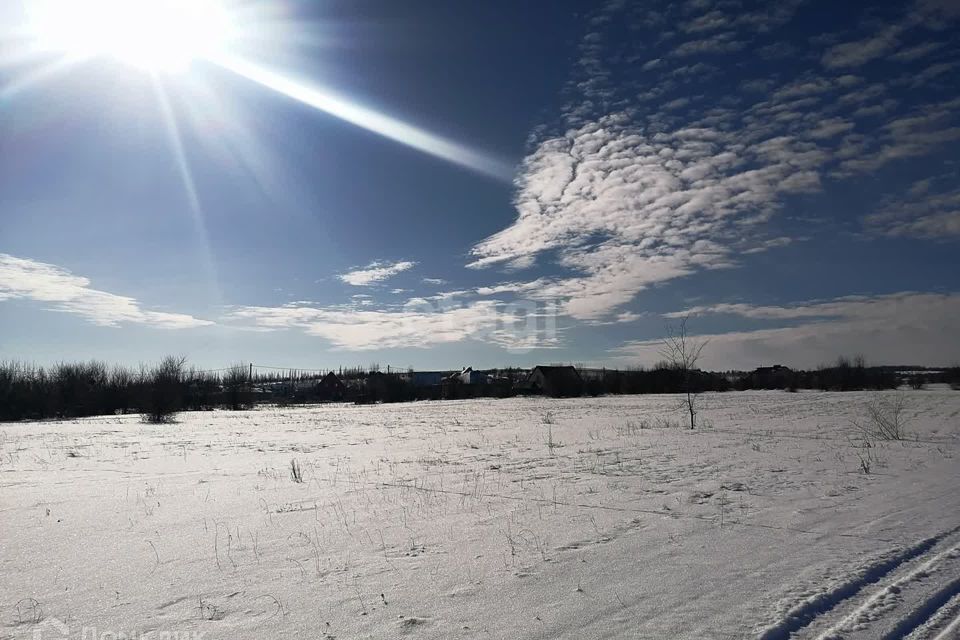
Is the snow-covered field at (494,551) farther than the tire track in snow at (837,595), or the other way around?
the snow-covered field at (494,551)

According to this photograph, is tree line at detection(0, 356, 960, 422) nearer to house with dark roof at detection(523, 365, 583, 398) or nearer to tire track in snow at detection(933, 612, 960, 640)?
house with dark roof at detection(523, 365, 583, 398)

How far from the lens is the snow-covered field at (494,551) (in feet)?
13.9

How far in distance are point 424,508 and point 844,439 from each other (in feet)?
51.2

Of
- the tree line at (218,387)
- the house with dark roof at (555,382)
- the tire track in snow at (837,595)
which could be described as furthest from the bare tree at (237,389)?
the tire track in snow at (837,595)

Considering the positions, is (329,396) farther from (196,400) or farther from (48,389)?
(48,389)

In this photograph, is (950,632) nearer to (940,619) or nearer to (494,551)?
(940,619)

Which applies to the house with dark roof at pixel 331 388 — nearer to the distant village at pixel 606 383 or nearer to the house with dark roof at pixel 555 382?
the distant village at pixel 606 383

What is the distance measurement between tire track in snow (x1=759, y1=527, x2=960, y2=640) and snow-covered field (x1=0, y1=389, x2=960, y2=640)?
22 mm

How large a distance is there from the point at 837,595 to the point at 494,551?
10.7 feet

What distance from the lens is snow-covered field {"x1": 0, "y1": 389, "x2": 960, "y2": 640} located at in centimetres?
424

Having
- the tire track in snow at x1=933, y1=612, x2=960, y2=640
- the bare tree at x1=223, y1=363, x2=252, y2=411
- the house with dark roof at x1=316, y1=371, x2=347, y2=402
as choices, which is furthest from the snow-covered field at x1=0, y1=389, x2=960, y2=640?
the house with dark roof at x1=316, y1=371, x2=347, y2=402

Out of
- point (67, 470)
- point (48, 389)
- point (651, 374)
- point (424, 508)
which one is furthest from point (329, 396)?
point (424, 508)

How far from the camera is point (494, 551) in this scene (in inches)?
239

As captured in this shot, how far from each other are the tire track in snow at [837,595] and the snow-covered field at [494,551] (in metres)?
0.02
